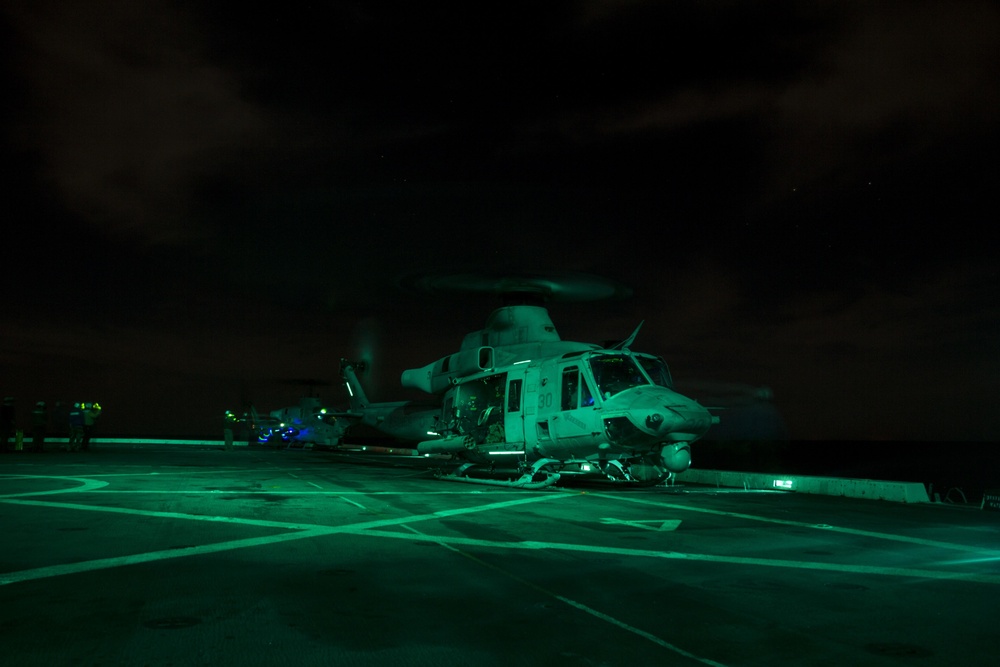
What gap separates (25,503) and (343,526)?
5.75 meters

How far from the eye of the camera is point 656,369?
55.3 feet

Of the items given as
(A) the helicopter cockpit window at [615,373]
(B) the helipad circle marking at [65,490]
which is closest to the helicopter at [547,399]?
(A) the helicopter cockpit window at [615,373]

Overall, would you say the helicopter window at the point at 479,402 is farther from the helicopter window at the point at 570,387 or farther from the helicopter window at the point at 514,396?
the helicopter window at the point at 570,387

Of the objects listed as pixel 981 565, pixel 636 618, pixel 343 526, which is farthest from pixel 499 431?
pixel 636 618

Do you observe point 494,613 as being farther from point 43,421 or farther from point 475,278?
point 43,421

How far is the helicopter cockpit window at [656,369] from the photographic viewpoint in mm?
16606

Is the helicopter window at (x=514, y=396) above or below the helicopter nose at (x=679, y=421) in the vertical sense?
above

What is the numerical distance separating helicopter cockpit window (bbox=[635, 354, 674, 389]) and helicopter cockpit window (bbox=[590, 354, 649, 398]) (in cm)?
29

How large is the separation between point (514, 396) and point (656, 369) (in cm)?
359

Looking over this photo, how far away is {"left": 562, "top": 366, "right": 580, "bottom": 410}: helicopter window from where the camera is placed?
16.5 m

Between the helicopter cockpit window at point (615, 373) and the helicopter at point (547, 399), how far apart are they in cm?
2

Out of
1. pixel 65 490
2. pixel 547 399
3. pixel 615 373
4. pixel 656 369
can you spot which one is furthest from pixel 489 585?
pixel 65 490

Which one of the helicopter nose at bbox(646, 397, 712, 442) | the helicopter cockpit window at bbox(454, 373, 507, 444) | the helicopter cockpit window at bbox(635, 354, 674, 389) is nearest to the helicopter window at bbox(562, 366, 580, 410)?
the helicopter cockpit window at bbox(635, 354, 674, 389)

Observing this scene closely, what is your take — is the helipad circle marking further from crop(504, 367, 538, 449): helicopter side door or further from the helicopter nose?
the helicopter nose
